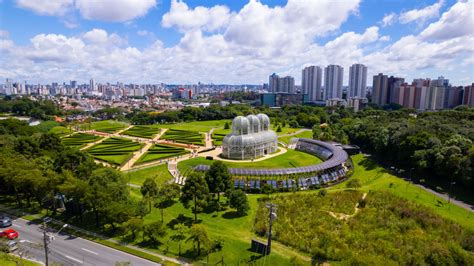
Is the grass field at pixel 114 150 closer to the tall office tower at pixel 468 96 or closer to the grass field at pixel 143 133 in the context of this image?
the grass field at pixel 143 133

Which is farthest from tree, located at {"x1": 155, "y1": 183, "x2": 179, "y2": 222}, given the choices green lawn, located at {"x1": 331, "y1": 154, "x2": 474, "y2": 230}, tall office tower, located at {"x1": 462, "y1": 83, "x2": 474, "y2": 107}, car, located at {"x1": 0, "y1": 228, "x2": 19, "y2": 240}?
tall office tower, located at {"x1": 462, "y1": 83, "x2": 474, "y2": 107}

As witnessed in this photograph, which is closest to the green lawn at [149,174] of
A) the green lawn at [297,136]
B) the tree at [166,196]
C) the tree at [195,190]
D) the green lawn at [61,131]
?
the tree at [166,196]

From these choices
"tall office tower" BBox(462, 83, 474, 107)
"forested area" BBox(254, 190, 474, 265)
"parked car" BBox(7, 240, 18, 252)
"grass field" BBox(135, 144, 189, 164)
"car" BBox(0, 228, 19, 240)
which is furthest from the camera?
"tall office tower" BBox(462, 83, 474, 107)

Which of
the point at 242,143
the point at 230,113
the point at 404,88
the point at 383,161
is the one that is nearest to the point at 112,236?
the point at 242,143

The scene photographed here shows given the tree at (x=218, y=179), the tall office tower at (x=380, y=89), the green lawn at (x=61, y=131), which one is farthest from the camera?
the tall office tower at (x=380, y=89)

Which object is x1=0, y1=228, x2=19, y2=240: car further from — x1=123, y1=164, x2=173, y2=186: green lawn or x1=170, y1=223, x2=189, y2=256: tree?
x1=123, y1=164, x2=173, y2=186: green lawn
